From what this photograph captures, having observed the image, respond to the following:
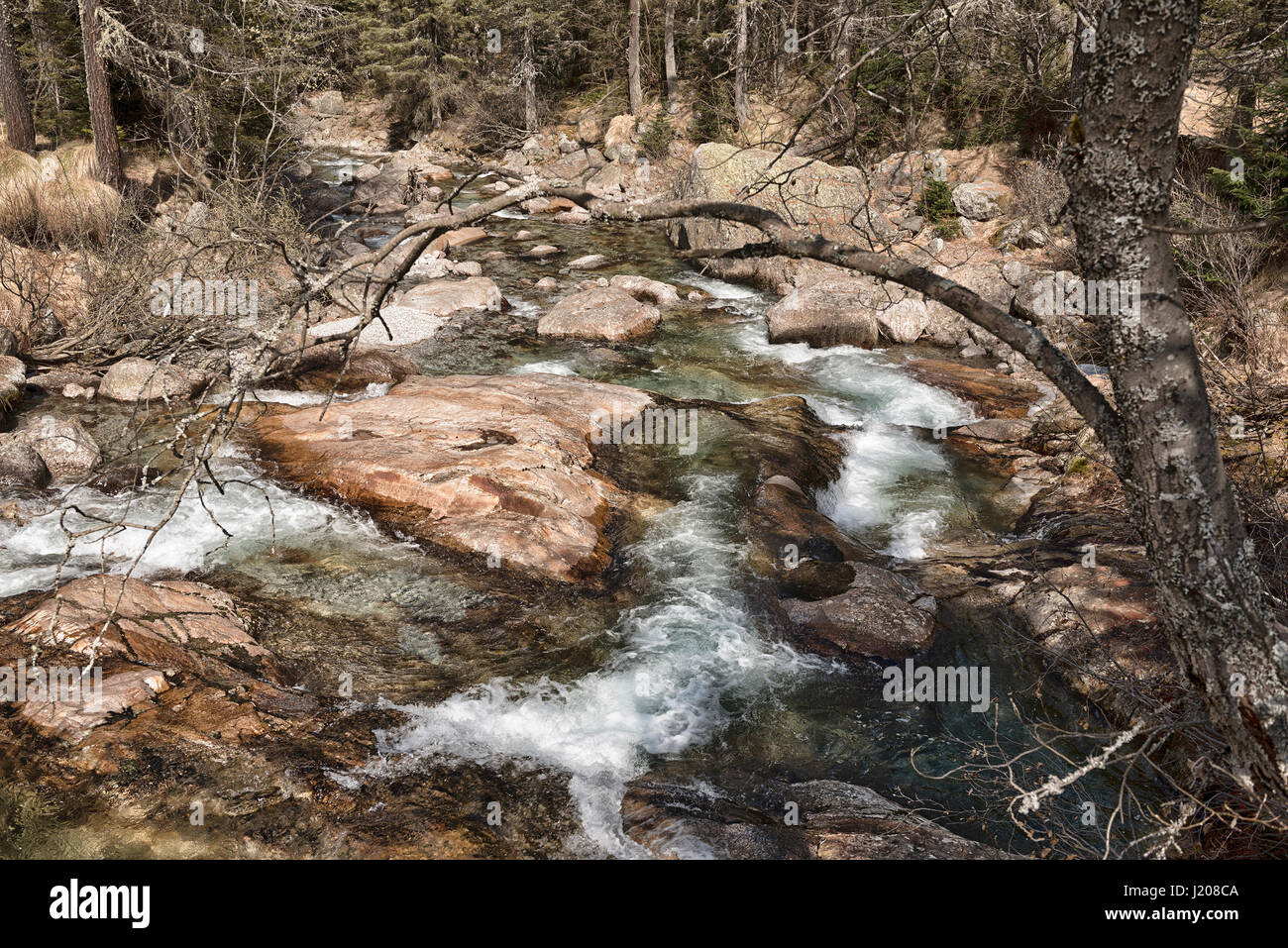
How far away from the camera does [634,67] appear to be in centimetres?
3156

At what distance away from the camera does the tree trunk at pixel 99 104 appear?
1537cm

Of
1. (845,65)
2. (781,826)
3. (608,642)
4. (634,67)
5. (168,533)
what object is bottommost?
(608,642)

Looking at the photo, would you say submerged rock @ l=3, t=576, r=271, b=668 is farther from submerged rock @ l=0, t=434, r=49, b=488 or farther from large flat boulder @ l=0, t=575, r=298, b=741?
submerged rock @ l=0, t=434, r=49, b=488

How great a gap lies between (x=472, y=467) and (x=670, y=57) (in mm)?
28145

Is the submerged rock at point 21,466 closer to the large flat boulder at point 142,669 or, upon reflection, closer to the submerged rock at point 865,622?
the large flat boulder at point 142,669

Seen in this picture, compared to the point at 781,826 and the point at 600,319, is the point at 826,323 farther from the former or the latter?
the point at 781,826

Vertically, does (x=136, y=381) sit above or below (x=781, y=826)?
above

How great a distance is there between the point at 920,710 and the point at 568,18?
32.6 metres

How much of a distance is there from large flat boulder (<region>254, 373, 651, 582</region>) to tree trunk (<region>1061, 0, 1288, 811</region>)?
203 inches

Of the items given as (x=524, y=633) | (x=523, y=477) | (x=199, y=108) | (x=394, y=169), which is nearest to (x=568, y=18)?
(x=394, y=169)

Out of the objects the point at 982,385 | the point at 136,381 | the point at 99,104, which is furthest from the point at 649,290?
the point at 99,104

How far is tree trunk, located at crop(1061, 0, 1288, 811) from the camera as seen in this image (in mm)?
2619

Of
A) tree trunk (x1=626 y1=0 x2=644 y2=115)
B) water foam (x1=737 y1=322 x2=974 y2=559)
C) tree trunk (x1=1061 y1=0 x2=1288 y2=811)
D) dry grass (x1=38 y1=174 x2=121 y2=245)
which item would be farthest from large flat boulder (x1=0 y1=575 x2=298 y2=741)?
tree trunk (x1=626 y1=0 x2=644 y2=115)

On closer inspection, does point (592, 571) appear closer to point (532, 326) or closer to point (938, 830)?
point (938, 830)
